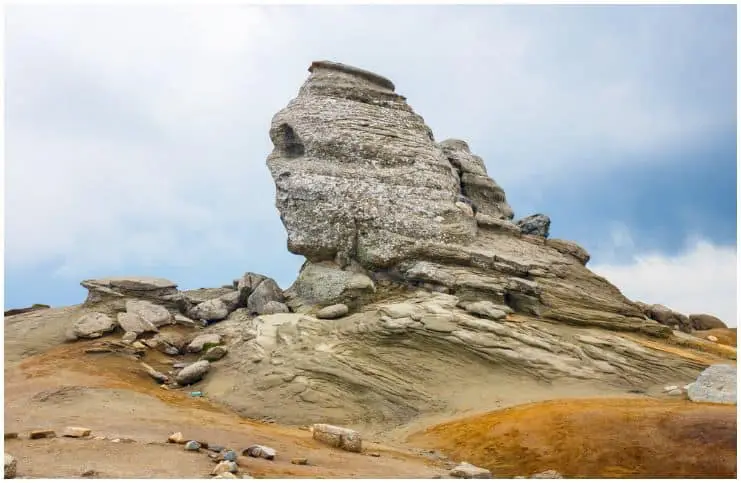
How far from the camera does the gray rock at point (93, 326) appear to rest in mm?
30562

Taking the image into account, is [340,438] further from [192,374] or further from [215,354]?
[215,354]

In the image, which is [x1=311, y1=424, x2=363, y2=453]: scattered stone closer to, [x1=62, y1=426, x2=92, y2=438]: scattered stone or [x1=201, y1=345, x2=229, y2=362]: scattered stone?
[x1=62, y1=426, x2=92, y2=438]: scattered stone

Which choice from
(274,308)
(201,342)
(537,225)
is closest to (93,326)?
(201,342)

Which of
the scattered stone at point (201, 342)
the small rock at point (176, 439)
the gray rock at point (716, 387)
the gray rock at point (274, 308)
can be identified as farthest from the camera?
the gray rock at point (274, 308)

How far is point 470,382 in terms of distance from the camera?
81.4 feet

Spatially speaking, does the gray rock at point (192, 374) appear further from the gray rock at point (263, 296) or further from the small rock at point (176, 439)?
the small rock at point (176, 439)

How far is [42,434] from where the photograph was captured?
1471 cm

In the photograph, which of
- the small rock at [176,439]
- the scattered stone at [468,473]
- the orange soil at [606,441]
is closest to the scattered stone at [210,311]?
the orange soil at [606,441]

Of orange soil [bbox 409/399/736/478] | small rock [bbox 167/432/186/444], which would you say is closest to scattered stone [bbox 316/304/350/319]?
orange soil [bbox 409/399/736/478]

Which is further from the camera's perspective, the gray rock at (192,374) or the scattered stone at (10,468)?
the gray rock at (192,374)

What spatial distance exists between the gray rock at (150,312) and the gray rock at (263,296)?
4501mm

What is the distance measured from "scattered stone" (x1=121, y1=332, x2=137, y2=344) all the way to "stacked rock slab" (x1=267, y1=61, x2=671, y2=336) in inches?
325

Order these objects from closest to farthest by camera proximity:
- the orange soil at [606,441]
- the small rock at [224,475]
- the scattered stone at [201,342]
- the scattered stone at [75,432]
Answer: the small rock at [224,475] → the scattered stone at [75,432] → the orange soil at [606,441] → the scattered stone at [201,342]

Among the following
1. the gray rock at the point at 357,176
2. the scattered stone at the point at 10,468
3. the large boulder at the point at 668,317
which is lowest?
the scattered stone at the point at 10,468
